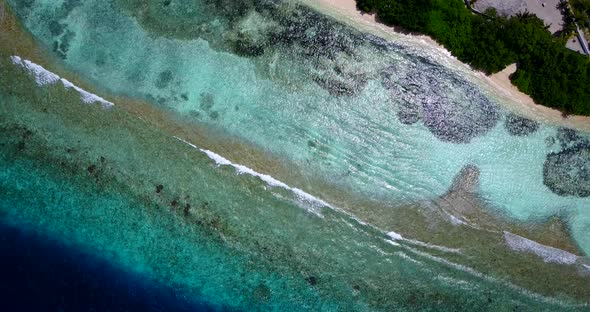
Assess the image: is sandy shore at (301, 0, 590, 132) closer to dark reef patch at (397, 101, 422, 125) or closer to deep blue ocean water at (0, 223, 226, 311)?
dark reef patch at (397, 101, 422, 125)

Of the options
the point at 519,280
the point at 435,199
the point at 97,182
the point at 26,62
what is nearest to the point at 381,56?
the point at 435,199

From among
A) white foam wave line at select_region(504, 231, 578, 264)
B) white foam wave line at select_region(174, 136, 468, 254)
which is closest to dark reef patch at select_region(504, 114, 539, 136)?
white foam wave line at select_region(504, 231, 578, 264)

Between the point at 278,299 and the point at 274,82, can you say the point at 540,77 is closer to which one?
the point at 274,82

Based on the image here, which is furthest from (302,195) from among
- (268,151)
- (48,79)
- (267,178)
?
(48,79)

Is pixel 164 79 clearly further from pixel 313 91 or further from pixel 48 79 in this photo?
pixel 313 91

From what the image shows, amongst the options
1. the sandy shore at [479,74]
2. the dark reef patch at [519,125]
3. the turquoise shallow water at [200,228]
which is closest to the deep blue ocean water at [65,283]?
the turquoise shallow water at [200,228]

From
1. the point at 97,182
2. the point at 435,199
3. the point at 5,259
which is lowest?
the point at 5,259
